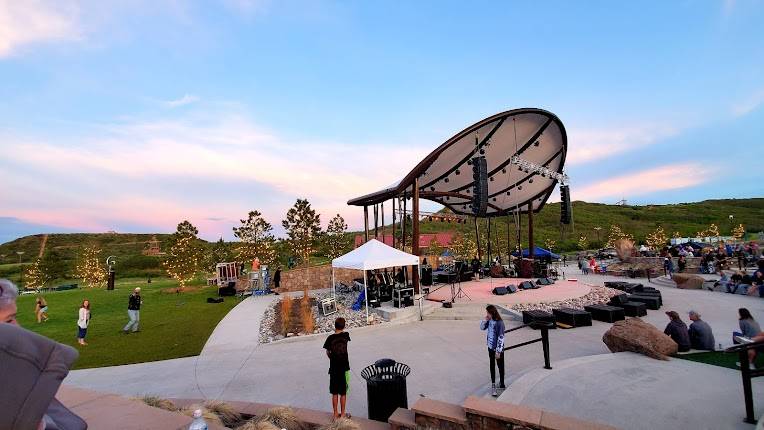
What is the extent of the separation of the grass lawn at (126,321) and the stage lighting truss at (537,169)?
682 inches

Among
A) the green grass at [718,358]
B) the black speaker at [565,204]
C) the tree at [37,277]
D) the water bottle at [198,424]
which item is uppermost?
the black speaker at [565,204]

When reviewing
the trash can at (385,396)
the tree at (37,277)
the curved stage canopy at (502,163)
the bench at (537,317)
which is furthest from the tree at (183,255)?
the tree at (37,277)

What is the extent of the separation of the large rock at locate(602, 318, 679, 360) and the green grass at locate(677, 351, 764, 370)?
319mm

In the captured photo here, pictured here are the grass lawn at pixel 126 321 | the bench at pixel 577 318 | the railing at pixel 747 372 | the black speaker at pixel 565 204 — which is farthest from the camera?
the black speaker at pixel 565 204

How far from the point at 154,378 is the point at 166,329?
535cm

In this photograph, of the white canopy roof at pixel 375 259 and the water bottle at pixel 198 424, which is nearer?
the water bottle at pixel 198 424

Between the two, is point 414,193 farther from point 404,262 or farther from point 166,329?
point 166,329

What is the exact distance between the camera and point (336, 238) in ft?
140

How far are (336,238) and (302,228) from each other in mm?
8681

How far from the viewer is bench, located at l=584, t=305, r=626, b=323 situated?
36.6 ft

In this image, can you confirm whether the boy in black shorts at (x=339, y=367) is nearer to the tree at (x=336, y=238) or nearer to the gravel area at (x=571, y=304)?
the gravel area at (x=571, y=304)

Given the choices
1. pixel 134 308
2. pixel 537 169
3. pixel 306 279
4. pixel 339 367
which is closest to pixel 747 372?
pixel 339 367

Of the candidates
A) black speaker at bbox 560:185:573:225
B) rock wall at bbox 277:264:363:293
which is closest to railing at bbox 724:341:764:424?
black speaker at bbox 560:185:573:225

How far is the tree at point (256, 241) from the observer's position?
107 feet
